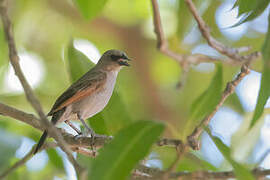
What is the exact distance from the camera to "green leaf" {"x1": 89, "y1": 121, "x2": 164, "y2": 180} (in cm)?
221

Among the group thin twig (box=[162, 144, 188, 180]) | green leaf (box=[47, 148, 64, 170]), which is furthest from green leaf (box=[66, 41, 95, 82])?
thin twig (box=[162, 144, 188, 180])

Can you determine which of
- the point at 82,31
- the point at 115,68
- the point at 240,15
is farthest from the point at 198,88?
the point at 240,15

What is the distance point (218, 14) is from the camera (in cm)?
580

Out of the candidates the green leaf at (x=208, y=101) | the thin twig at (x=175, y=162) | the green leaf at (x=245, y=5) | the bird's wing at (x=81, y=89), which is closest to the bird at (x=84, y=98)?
the bird's wing at (x=81, y=89)

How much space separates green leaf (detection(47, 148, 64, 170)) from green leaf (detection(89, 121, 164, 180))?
2560 millimetres

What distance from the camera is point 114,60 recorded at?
5633 mm

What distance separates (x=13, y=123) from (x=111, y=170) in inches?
151

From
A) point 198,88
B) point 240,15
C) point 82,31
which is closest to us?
point 240,15

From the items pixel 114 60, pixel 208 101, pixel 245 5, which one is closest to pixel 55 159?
pixel 114 60

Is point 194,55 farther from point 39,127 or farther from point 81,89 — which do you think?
point 39,127

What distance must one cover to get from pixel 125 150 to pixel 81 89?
2.42m

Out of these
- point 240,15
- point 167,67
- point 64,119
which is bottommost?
point 167,67

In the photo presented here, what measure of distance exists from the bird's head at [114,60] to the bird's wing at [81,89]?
488 mm

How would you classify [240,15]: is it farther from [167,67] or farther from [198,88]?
[167,67]
